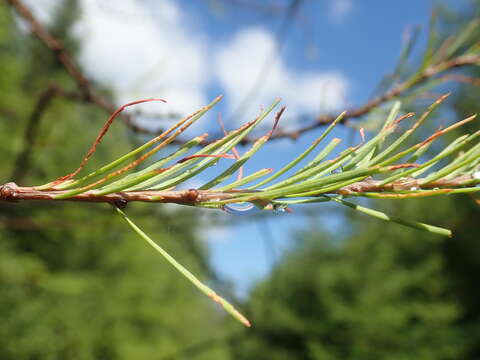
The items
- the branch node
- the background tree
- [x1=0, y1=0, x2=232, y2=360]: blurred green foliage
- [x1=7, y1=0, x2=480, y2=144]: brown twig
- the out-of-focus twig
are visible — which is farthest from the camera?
the background tree

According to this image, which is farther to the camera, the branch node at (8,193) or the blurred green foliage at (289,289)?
the blurred green foliage at (289,289)

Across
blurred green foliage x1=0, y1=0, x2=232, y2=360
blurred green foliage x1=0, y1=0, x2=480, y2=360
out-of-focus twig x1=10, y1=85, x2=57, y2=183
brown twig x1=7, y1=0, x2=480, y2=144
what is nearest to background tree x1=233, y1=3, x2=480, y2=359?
blurred green foliage x1=0, y1=0, x2=480, y2=360

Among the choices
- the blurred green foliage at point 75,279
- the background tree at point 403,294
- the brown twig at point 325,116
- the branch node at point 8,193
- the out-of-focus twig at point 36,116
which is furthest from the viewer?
the background tree at point 403,294

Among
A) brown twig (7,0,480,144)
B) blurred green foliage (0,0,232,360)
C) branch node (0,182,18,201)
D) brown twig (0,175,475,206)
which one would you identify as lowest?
brown twig (0,175,475,206)

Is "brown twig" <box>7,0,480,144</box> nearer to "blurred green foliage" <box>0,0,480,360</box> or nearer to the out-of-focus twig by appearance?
the out-of-focus twig

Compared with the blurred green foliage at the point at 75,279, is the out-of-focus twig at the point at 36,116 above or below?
below

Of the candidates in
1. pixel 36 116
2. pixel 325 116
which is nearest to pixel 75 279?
pixel 36 116

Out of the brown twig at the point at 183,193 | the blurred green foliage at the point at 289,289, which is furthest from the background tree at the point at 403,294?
the brown twig at the point at 183,193

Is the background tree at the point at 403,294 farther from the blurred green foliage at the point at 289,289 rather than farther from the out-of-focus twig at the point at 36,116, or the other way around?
the out-of-focus twig at the point at 36,116

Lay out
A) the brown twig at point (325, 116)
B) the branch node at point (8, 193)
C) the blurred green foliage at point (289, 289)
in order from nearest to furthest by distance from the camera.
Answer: the branch node at point (8, 193) → the brown twig at point (325, 116) → the blurred green foliage at point (289, 289)

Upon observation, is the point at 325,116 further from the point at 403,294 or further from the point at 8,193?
the point at 403,294

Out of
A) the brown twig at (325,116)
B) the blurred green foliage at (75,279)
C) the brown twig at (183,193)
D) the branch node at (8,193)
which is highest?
the blurred green foliage at (75,279)
